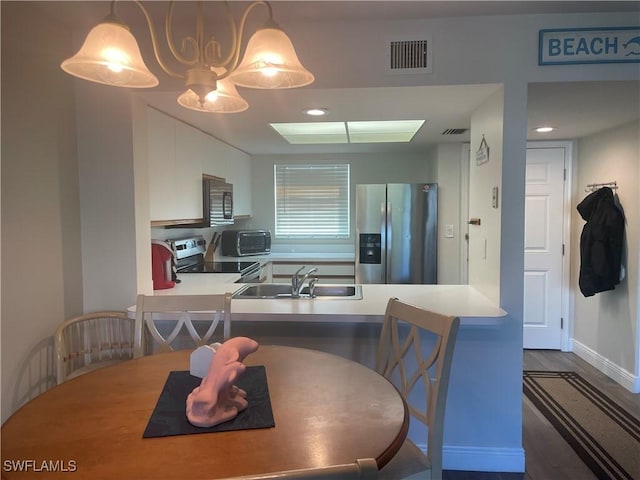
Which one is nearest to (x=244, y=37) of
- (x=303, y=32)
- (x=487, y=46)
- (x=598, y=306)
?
(x=303, y=32)

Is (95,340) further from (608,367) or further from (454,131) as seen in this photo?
(608,367)

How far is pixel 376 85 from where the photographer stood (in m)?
2.09

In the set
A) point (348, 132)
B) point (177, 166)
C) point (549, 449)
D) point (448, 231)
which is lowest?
point (549, 449)

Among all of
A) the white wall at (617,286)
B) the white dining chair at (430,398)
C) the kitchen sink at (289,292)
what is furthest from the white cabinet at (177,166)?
the white wall at (617,286)

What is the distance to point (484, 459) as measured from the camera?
7.12 ft

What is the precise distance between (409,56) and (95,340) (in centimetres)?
226

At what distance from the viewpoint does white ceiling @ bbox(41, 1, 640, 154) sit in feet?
6.32

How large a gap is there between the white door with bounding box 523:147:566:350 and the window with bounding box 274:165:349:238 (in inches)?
80.2

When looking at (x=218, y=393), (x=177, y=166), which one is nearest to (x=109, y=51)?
(x=218, y=393)

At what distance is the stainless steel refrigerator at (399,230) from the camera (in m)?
4.06

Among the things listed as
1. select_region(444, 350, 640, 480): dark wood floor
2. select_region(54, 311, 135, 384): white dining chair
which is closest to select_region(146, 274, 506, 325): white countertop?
select_region(54, 311, 135, 384): white dining chair

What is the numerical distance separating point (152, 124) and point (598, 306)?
3.73 m

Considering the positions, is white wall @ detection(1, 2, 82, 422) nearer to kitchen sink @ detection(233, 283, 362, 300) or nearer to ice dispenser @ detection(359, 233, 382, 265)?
kitchen sink @ detection(233, 283, 362, 300)

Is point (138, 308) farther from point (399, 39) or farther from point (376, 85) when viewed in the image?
point (399, 39)
